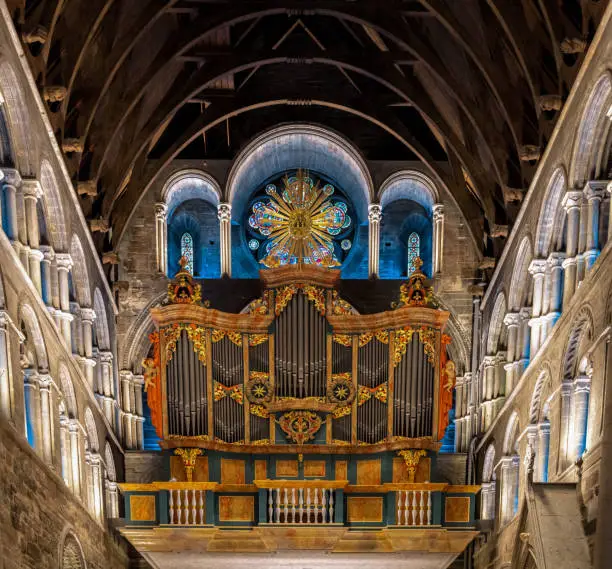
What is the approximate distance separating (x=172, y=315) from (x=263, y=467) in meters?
4.50

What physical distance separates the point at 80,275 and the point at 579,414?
41.0 feet

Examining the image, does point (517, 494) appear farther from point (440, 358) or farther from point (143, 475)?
point (143, 475)

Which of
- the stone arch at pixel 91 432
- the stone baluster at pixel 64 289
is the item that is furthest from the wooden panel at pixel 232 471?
the stone baluster at pixel 64 289

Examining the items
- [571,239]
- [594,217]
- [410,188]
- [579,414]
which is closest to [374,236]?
[410,188]

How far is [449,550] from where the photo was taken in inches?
1135

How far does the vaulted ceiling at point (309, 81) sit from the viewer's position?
24766mm

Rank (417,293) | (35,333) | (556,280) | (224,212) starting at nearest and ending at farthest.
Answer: (35,333), (556,280), (417,293), (224,212)

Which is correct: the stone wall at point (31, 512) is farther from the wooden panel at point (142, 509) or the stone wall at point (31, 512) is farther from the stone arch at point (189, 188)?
the stone arch at point (189, 188)

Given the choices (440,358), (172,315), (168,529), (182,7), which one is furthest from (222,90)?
(168,529)

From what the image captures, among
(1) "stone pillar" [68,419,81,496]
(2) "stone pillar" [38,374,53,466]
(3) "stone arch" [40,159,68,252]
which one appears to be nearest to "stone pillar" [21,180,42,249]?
(3) "stone arch" [40,159,68,252]

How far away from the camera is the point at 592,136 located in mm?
21344

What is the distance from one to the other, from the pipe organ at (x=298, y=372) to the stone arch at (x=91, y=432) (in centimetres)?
164

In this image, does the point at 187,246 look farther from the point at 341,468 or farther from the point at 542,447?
the point at 542,447

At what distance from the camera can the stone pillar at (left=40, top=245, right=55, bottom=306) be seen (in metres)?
24.5
